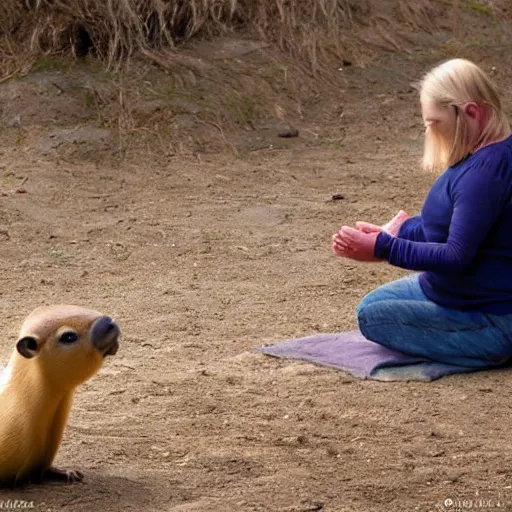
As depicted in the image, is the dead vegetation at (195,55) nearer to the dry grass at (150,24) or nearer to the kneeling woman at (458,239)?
the dry grass at (150,24)

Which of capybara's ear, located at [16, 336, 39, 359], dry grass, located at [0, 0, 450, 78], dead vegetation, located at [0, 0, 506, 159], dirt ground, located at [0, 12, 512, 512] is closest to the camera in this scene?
capybara's ear, located at [16, 336, 39, 359]

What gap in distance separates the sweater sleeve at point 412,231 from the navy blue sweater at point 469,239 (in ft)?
0.25

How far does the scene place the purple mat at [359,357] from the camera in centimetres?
524

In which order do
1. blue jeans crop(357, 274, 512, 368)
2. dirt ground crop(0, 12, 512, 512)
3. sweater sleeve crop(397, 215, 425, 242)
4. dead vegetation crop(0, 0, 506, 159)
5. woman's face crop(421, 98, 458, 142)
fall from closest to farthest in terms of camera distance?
dirt ground crop(0, 12, 512, 512) < woman's face crop(421, 98, 458, 142) < blue jeans crop(357, 274, 512, 368) < sweater sleeve crop(397, 215, 425, 242) < dead vegetation crop(0, 0, 506, 159)

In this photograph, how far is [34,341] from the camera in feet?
12.7

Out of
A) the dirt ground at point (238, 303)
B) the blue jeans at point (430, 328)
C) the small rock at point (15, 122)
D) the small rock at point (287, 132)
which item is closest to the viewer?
the dirt ground at point (238, 303)

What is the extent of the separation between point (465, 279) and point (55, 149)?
5084 mm

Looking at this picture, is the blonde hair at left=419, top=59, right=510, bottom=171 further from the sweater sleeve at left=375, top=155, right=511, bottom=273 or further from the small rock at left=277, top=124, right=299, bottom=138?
the small rock at left=277, top=124, right=299, bottom=138

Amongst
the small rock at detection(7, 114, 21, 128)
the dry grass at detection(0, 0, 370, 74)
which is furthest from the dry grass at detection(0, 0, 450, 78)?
the small rock at detection(7, 114, 21, 128)

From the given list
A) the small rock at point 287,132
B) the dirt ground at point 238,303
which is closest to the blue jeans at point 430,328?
the dirt ground at point 238,303

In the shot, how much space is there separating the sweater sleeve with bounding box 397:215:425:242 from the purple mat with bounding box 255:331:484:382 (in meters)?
0.54

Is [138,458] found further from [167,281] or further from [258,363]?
[167,281]

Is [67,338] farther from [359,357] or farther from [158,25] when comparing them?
[158,25]

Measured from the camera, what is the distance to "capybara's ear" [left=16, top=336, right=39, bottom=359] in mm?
3848
